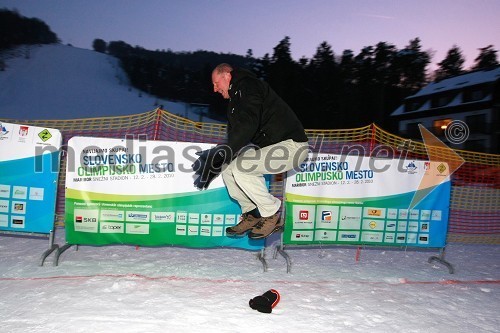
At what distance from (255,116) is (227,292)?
1982 millimetres

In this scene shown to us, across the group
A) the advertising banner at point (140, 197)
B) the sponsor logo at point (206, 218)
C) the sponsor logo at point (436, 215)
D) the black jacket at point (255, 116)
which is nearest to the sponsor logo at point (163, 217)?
the advertising banner at point (140, 197)

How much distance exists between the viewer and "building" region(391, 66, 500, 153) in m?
39.9

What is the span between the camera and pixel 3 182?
4.65m

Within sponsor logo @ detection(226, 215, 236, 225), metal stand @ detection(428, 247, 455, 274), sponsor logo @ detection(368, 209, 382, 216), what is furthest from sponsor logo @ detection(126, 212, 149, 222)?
metal stand @ detection(428, 247, 455, 274)

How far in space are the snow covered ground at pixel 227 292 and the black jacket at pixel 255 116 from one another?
1702 millimetres

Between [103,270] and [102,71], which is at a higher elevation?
[102,71]

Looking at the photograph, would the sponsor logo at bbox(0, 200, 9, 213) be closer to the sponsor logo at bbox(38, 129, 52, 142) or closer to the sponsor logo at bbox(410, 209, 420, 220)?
the sponsor logo at bbox(38, 129, 52, 142)

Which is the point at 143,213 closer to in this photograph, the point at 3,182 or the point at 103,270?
the point at 103,270

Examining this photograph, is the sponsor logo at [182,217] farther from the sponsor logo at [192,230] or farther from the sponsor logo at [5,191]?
the sponsor logo at [5,191]

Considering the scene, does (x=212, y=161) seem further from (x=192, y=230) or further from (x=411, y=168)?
(x=411, y=168)

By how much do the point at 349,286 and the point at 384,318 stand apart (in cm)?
88

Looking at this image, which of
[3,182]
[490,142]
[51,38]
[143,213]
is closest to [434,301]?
[143,213]

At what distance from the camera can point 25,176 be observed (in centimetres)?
468

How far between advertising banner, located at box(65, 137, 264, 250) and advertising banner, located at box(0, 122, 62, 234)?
0.99 ft
